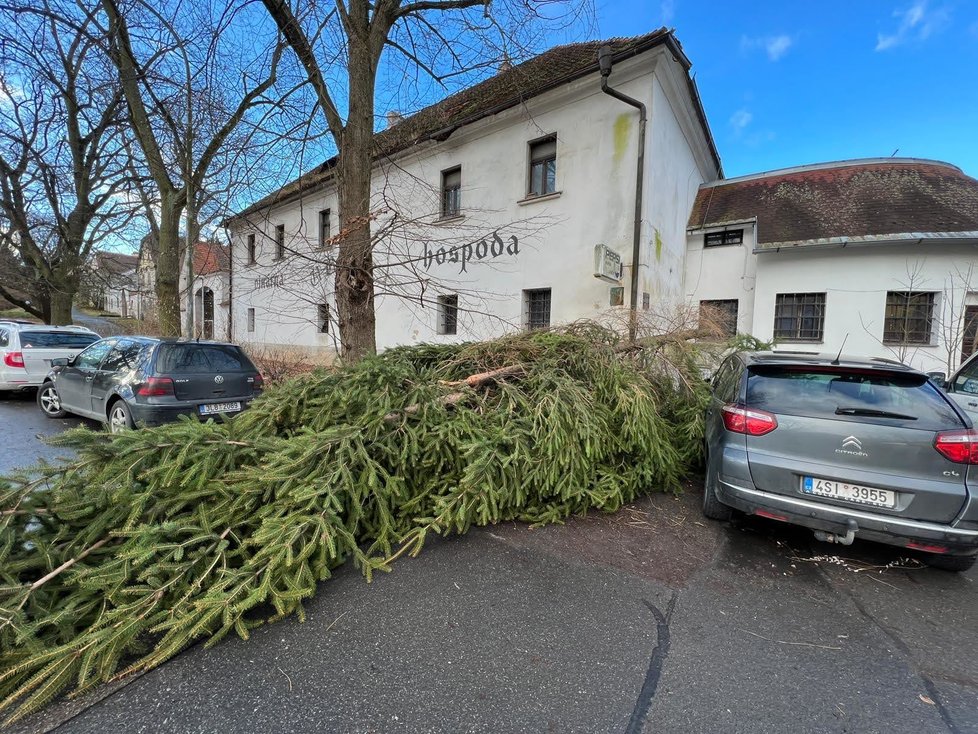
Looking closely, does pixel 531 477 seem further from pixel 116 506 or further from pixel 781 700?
pixel 116 506

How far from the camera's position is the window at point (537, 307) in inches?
438

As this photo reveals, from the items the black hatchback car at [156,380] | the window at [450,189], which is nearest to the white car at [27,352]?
the black hatchback car at [156,380]

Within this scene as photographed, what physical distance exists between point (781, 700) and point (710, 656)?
13.2 inches

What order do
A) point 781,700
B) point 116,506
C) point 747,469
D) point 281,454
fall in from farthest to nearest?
1. point 747,469
2. point 281,454
3. point 116,506
4. point 781,700

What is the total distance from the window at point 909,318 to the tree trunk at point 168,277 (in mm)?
19515

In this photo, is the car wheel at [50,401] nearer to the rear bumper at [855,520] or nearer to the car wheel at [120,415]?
the car wheel at [120,415]

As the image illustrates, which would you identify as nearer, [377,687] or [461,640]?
[377,687]

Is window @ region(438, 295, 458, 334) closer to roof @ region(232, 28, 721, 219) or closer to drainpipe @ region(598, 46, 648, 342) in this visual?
roof @ region(232, 28, 721, 219)

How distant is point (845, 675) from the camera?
2.16m

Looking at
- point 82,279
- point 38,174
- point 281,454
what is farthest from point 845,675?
point 82,279

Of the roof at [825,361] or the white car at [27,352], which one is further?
the white car at [27,352]

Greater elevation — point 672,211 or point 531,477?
point 672,211

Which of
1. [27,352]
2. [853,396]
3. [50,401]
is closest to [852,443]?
[853,396]

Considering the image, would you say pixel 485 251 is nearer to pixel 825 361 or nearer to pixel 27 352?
pixel 825 361
